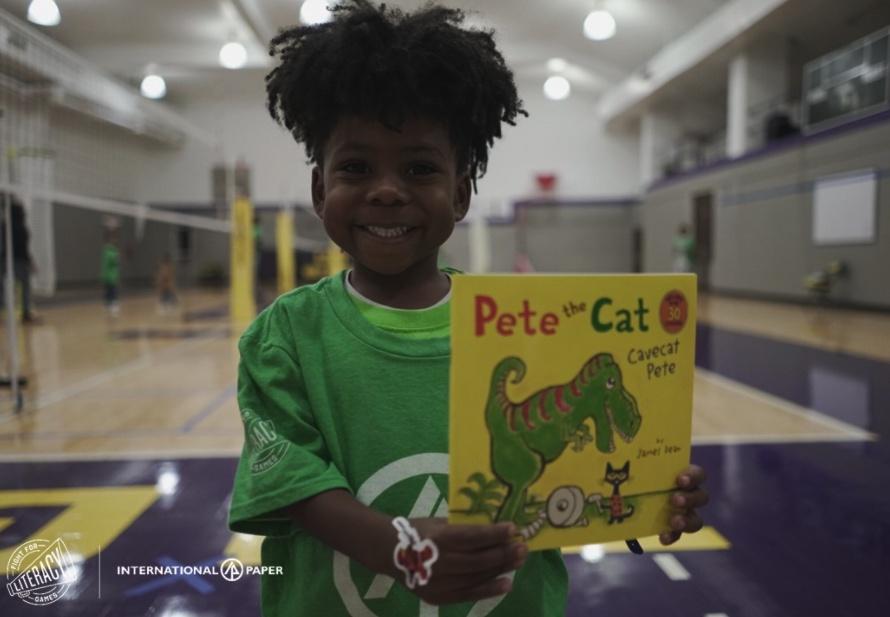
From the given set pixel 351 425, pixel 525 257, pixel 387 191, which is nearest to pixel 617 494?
pixel 351 425

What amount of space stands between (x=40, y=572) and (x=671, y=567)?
1.54 m

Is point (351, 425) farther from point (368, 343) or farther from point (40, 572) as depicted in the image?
point (40, 572)

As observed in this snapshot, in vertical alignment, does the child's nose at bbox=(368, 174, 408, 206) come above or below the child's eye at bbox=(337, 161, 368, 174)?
below

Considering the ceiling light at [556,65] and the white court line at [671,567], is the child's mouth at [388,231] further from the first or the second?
the ceiling light at [556,65]

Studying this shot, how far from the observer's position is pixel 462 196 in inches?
36.1

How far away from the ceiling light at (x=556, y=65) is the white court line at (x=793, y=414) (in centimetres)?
1217

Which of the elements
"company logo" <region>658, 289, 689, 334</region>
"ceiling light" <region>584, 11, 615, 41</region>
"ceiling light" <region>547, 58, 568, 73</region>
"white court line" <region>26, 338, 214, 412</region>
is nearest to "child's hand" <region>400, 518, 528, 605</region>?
"company logo" <region>658, 289, 689, 334</region>

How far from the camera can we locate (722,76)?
12344mm

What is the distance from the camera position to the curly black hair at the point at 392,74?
767mm

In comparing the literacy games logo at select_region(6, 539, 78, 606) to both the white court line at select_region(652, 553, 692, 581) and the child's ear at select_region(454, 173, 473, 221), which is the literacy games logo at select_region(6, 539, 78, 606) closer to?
the child's ear at select_region(454, 173, 473, 221)

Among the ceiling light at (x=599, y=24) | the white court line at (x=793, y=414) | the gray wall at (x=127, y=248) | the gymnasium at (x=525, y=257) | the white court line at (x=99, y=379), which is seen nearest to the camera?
the gymnasium at (x=525, y=257)

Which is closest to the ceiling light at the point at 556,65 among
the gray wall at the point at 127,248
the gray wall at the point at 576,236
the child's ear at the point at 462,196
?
the gray wall at the point at 576,236

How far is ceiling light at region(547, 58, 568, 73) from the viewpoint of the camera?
1457cm

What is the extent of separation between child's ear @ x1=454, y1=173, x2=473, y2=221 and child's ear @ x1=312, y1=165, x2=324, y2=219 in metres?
0.18
